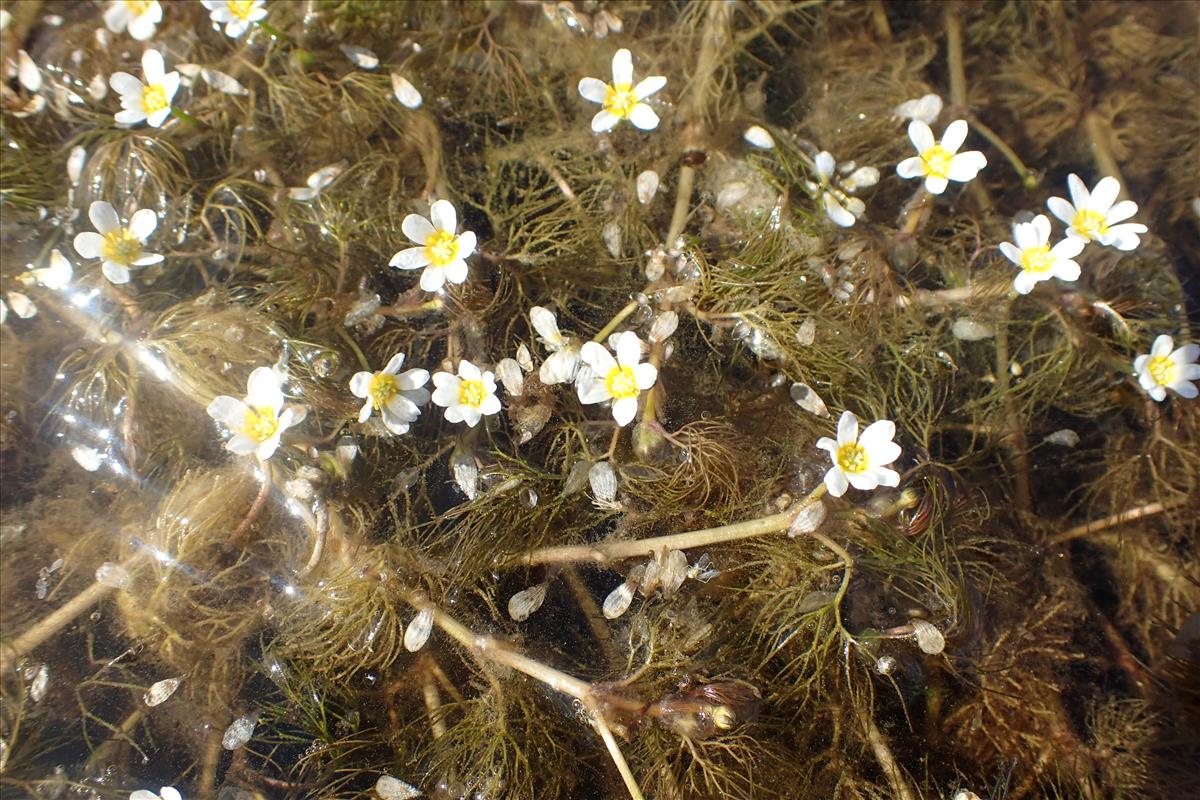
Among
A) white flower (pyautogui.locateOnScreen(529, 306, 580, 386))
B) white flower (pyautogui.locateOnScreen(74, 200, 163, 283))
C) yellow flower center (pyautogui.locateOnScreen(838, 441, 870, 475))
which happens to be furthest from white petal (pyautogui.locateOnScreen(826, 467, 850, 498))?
white flower (pyautogui.locateOnScreen(74, 200, 163, 283))

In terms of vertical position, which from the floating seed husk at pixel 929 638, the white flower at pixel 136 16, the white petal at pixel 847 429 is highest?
the white flower at pixel 136 16

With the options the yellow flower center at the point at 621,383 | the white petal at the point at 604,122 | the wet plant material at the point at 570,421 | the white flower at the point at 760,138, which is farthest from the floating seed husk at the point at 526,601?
the white flower at the point at 760,138

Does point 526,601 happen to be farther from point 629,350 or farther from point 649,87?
point 649,87

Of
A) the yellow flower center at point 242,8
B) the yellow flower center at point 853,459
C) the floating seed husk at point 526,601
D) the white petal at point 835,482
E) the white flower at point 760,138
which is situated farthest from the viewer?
the white flower at point 760,138

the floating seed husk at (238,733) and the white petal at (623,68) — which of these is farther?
the white petal at (623,68)

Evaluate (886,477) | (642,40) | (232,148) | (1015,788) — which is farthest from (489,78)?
(1015,788)

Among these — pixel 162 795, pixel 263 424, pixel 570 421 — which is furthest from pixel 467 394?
pixel 162 795

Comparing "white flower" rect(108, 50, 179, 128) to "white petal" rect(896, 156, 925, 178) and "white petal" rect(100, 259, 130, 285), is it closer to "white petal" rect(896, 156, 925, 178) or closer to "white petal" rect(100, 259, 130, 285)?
"white petal" rect(100, 259, 130, 285)

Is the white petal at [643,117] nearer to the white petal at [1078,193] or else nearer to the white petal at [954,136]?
the white petal at [954,136]
